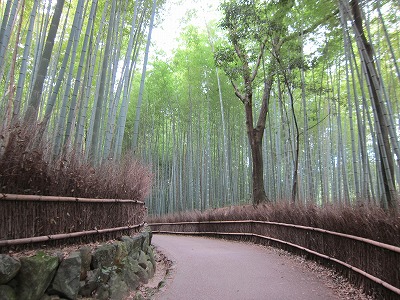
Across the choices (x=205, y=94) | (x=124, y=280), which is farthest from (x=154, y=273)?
(x=205, y=94)

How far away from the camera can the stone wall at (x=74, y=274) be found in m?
2.13

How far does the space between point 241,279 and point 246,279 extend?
6cm

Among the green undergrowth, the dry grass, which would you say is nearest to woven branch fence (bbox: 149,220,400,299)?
the green undergrowth

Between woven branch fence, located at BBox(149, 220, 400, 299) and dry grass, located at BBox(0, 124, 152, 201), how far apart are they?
2827 mm

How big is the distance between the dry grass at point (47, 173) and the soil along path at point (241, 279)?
4.50 feet

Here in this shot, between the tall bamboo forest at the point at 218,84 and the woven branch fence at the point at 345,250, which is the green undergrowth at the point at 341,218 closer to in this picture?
the woven branch fence at the point at 345,250

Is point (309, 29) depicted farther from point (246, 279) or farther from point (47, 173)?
point (47, 173)

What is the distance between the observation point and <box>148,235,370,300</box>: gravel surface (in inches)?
138

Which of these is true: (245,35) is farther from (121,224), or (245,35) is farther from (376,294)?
(376,294)

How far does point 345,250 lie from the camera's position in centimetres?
387

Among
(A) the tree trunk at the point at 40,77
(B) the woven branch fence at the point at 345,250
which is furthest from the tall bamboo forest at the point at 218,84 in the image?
(B) the woven branch fence at the point at 345,250

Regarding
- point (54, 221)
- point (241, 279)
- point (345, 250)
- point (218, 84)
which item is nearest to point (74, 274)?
point (54, 221)

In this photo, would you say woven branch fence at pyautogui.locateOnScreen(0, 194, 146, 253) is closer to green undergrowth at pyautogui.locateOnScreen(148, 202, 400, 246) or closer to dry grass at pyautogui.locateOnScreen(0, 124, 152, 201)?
dry grass at pyautogui.locateOnScreen(0, 124, 152, 201)

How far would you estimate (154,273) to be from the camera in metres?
4.94
